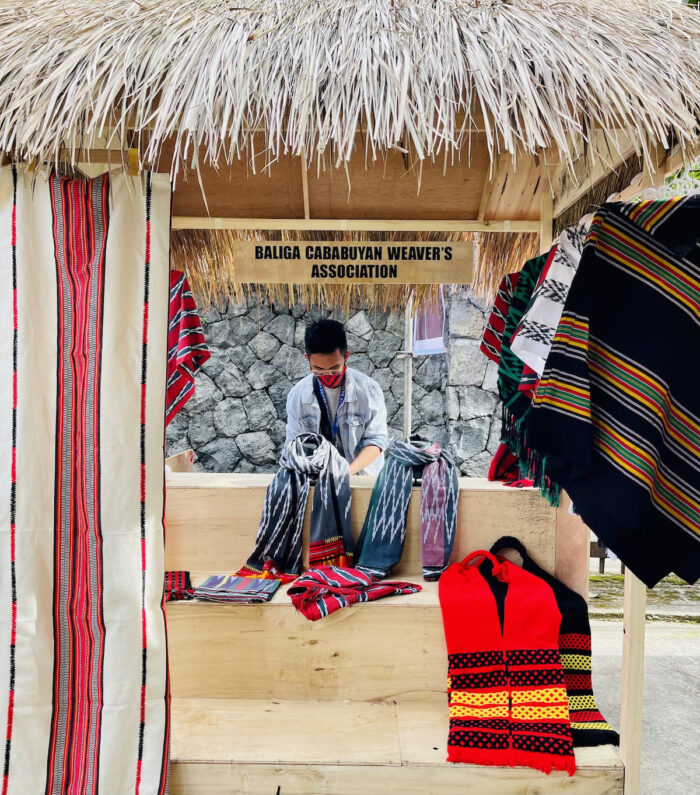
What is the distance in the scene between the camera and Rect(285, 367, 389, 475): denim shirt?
365cm

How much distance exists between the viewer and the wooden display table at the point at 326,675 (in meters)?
2.06

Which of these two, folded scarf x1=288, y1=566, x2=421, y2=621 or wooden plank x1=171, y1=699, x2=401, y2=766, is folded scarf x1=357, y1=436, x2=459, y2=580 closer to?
folded scarf x1=288, y1=566, x2=421, y2=621

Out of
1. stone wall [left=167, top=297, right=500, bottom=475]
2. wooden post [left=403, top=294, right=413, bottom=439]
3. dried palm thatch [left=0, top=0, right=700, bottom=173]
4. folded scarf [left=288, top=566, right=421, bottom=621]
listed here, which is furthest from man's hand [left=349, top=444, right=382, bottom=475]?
stone wall [left=167, top=297, right=500, bottom=475]

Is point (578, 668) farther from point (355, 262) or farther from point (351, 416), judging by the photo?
point (355, 262)

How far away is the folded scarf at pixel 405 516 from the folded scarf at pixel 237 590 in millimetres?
424

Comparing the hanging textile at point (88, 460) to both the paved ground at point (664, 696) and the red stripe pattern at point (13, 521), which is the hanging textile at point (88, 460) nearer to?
the red stripe pattern at point (13, 521)

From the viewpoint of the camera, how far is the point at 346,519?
281cm

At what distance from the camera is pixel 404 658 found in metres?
2.41

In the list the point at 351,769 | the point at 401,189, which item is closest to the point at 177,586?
the point at 351,769

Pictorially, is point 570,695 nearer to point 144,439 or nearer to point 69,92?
point 144,439

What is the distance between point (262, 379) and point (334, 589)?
17.9ft

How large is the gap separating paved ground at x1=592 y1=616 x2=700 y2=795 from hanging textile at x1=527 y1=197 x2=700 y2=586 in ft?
3.72

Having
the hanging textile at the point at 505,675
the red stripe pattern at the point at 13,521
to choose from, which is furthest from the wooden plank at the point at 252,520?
the red stripe pattern at the point at 13,521

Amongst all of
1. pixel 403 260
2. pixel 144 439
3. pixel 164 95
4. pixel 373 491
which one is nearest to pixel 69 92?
pixel 164 95
